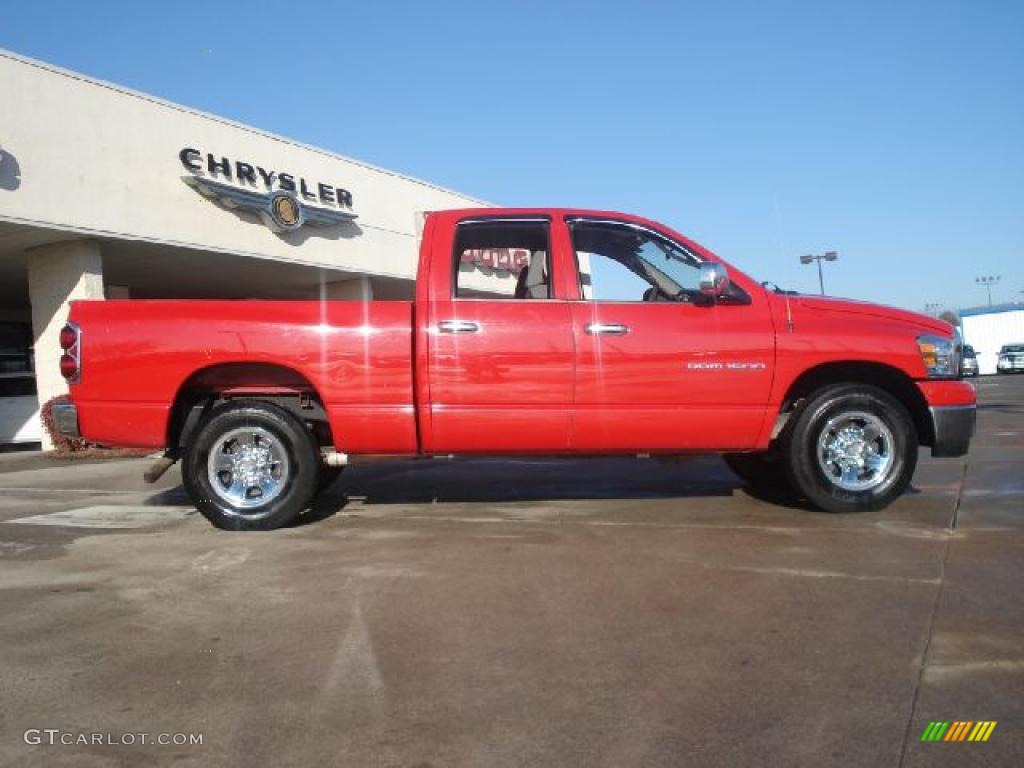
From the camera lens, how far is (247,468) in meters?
5.28

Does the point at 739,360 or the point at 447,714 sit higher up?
the point at 739,360

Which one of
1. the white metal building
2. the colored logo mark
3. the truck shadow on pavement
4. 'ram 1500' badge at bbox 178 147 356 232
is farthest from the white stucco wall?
the white metal building

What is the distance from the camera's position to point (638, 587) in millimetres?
3803

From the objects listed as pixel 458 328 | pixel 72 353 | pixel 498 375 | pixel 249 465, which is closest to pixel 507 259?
pixel 458 328

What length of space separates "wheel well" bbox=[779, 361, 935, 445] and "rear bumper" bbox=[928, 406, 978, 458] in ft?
0.18

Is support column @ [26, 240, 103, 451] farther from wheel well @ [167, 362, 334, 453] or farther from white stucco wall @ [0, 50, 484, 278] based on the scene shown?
wheel well @ [167, 362, 334, 453]

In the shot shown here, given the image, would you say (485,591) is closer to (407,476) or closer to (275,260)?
(407,476)

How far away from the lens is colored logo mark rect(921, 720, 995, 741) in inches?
91.7

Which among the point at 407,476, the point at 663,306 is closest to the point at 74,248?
the point at 407,476

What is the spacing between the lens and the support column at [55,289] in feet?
45.2

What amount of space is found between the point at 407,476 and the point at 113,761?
537 centimetres

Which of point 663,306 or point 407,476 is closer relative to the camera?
point 663,306

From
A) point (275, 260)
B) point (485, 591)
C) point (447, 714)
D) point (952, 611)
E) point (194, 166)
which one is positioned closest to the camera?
point (447, 714)

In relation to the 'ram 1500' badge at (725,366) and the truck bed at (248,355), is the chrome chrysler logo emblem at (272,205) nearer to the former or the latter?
the truck bed at (248,355)
